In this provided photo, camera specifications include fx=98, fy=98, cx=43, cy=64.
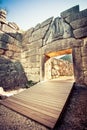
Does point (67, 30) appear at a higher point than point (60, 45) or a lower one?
higher

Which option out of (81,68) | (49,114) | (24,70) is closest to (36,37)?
(24,70)

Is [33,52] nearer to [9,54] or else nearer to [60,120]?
[9,54]

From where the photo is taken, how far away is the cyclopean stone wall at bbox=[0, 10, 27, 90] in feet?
19.4

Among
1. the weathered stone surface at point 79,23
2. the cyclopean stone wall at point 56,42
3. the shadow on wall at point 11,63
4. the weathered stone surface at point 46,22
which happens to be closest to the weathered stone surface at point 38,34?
the cyclopean stone wall at point 56,42

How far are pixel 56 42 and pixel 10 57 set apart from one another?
11.3ft

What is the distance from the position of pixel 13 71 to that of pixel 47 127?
5.15 meters

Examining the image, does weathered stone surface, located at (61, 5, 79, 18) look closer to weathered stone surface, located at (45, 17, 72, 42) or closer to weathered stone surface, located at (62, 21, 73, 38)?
weathered stone surface, located at (45, 17, 72, 42)

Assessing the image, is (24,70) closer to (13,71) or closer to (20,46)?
(13,71)

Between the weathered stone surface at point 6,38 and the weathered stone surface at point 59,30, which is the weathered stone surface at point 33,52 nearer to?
the weathered stone surface at point 59,30

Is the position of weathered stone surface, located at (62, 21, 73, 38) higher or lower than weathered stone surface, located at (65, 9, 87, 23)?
lower

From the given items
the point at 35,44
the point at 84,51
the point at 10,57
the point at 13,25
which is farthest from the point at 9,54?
the point at 84,51

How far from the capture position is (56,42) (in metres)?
4.98

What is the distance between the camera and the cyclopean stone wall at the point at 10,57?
19.4 feet

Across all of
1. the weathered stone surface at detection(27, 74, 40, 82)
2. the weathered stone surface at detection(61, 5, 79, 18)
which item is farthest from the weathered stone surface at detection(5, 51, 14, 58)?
the weathered stone surface at detection(61, 5, 79, 18)
